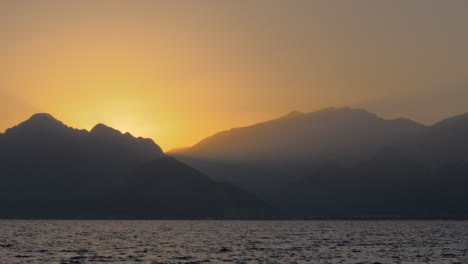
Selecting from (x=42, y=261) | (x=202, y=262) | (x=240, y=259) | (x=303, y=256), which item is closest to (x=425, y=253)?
(x=303, y=256)

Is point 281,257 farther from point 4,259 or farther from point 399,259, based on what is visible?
point 4,259

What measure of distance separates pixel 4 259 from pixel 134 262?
2036 cm

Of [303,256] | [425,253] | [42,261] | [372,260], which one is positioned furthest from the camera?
[425,253]

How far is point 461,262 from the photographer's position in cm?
10250

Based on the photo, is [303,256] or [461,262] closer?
[461,262]

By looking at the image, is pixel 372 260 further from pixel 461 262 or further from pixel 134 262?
pixel 134 262

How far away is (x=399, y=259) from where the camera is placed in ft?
352

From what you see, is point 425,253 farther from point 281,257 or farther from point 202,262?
point 202,262

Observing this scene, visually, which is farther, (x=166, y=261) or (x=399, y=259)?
(x=399, y=259)

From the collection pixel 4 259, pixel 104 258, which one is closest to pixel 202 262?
pixel 104 258

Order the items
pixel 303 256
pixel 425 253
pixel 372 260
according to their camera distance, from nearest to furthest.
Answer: pixel 372 260 → pixel 303 256 → pixel 425 253

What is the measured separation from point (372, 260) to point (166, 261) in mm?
33468

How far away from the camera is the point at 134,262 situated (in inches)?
3848

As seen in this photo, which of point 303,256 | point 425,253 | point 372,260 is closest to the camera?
point 372,260
